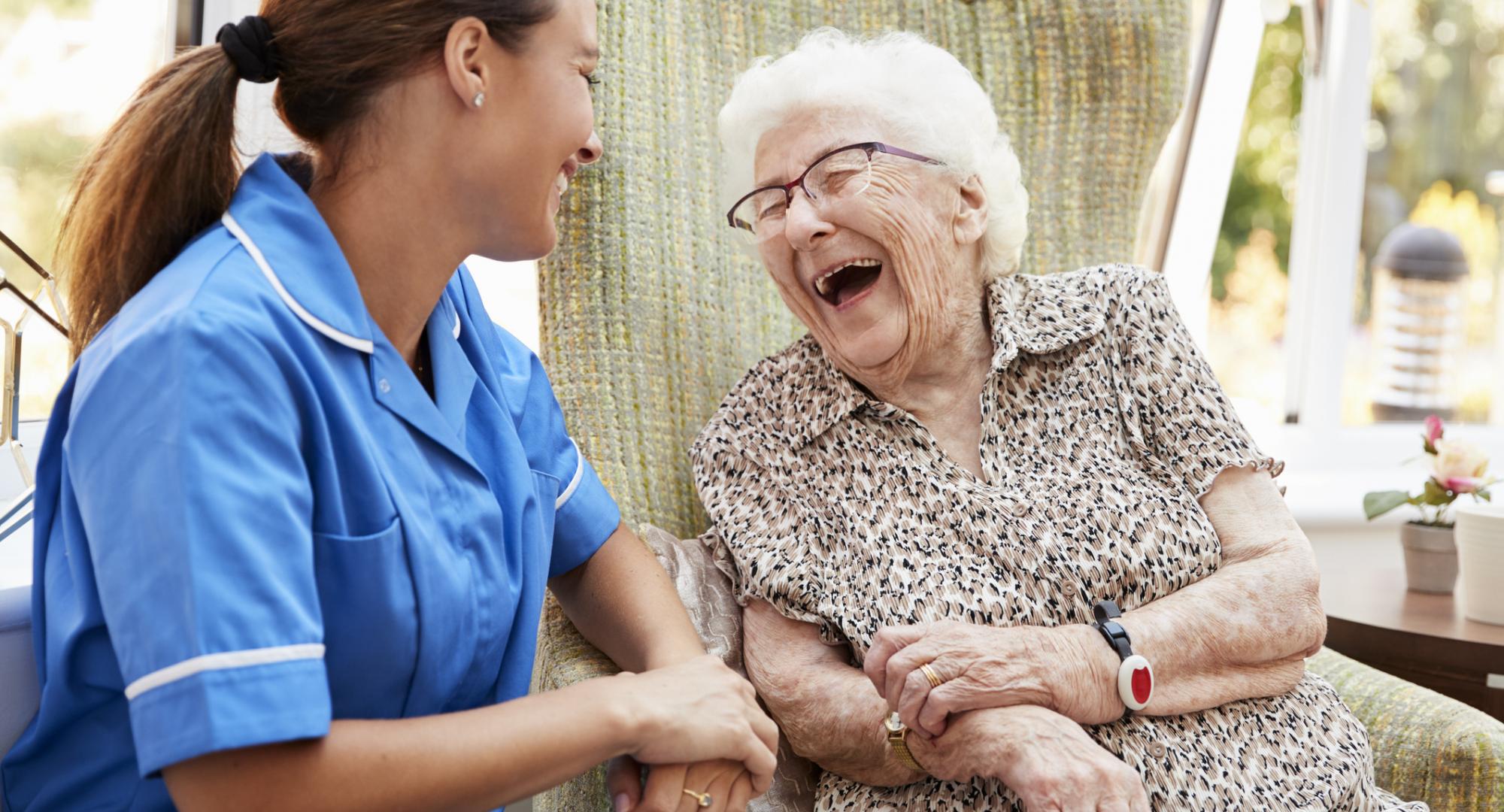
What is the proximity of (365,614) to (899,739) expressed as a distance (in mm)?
591

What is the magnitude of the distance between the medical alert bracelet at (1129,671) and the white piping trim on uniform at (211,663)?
832 millimetres

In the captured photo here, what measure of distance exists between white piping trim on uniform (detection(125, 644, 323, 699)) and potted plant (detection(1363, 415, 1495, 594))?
183 centimetres

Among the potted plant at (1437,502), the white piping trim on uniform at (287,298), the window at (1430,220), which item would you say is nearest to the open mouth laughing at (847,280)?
the white piping trim on uniform at (287,298)

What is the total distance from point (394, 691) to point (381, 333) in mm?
288

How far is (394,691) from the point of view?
0.95 m

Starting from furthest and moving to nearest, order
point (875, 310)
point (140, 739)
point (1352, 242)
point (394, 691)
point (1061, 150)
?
point (1352, 242), point (1061, 150), point (875, 310), point (394, 691), point (140, 739)

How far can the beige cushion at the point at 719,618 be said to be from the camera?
141cm

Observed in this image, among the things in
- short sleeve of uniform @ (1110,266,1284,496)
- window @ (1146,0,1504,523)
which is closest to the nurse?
short sleeve of uniform @ (1110,266,1284,496)

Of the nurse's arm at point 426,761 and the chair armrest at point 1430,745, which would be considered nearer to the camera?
the nurse's arm at point 426,761

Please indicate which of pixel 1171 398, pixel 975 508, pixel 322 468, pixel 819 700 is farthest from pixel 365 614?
pixel 1171 398

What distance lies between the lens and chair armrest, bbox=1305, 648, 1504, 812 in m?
1.38

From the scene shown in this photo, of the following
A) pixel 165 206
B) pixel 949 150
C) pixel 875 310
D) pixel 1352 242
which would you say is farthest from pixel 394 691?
pixel 1352 242

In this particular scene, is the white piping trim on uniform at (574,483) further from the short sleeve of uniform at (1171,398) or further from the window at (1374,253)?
the window at (1374,253)

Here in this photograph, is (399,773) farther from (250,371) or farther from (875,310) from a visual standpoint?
(875,310)
